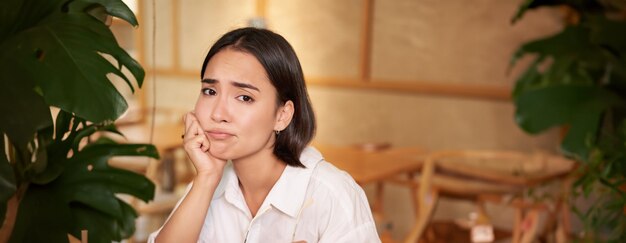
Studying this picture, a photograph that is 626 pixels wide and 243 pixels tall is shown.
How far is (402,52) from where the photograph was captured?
185 inches

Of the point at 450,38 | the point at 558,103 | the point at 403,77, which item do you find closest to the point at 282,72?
the point at 558,103

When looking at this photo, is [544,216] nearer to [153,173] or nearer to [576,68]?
[576,68]

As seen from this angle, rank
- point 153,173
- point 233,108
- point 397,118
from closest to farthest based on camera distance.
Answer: point 233,108 < point 153,173 < point 397,118

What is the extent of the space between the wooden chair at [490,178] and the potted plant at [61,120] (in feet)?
5.76

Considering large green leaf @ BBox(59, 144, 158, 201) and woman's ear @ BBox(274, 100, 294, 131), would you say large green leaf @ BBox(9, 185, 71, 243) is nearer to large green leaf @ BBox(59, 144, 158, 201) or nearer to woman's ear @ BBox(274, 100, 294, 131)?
large green leaf @ BBox(59, 144, 158, 201)

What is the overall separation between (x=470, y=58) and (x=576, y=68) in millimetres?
2136

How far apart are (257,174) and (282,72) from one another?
0.22m

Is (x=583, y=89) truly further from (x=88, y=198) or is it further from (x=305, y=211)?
(x=88, y=198)

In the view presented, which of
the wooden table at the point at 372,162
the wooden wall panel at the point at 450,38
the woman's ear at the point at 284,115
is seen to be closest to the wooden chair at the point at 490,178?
the wooden table at the point at 372,162

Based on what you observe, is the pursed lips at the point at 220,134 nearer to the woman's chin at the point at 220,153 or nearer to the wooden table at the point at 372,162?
the woman's chin at the point at 220,153

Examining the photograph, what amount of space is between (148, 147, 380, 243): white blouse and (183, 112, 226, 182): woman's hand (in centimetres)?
12

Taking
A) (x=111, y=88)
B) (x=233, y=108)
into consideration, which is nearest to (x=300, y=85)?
(x=233, y=108)

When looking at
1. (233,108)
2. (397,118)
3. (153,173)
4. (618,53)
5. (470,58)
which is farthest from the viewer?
(397,118)

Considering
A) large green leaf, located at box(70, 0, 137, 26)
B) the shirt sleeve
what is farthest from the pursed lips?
large green leaf, located at box(70, 0, 137, 26)
